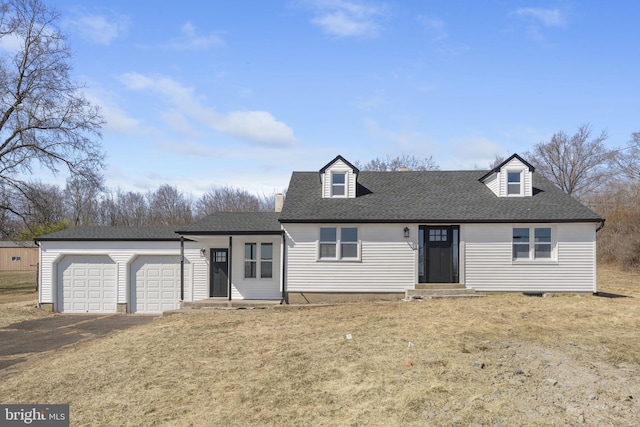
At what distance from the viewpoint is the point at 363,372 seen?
762 cm

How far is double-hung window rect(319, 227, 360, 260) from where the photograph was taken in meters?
16.5

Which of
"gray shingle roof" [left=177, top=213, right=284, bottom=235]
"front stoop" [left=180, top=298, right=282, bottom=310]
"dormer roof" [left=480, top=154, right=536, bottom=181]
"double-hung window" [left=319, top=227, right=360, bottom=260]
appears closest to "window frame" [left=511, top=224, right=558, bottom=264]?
"dormer roof" [left=480, top=154, right=536, bottom=181]

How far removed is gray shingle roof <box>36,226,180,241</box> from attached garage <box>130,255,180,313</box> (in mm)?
950

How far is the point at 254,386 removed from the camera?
7422mm

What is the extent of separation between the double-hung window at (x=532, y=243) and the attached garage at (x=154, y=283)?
1422 cm

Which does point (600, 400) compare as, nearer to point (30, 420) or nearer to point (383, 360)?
point (383, 360)

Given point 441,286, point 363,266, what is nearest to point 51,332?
point 363,266

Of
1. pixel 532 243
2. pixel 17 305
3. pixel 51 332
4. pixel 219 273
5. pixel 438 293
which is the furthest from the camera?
pixel 17 305

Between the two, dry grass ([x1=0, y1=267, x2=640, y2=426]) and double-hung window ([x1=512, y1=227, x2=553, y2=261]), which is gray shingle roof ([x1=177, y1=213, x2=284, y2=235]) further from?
double-hung window ([x1=512, y1=227, x2=553, y2=261])

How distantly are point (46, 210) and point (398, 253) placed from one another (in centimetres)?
2356

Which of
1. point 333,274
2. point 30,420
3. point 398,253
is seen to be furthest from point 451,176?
point 30,420

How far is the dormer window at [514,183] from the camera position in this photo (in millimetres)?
18016

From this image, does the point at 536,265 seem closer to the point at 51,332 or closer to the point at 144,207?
the point at 51,332

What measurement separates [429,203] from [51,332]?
1447 centimetres
